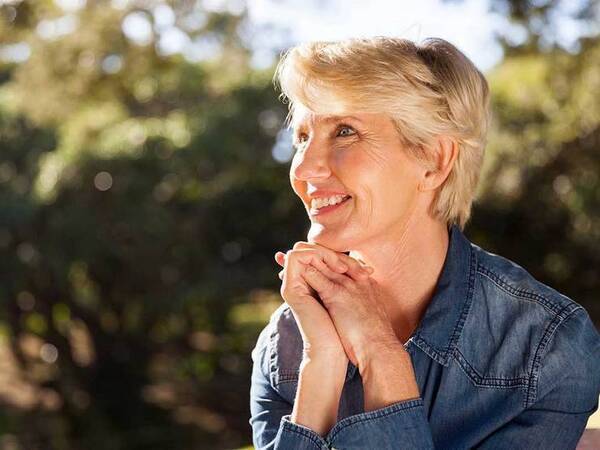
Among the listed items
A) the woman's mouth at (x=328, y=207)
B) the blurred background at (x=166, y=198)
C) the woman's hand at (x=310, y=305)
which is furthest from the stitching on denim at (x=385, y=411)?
the blurred background at (x=166, y=198)

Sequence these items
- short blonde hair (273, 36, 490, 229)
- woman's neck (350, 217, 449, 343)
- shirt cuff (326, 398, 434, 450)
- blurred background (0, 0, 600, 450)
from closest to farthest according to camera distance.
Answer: shirt cuff (326, 398, 434, 450) → short blonde hair (273, 36, 490, 229) → woman's neck (350, 217, 449, 343) → blurred background (0, 0, 600, 450)

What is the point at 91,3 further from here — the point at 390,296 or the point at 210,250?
the point at 390,296

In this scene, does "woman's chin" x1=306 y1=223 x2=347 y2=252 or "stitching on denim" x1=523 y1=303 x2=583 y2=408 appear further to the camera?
"woman's chin" x1=306 y1=223 x2=347 y2=252

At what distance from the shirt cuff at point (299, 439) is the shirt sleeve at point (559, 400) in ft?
0.87

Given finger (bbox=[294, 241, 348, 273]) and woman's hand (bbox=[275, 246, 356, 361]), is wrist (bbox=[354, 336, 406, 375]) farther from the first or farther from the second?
finger (bbox=[294, 241, 348, 273])

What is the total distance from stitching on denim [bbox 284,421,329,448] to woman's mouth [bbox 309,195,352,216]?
0.36m

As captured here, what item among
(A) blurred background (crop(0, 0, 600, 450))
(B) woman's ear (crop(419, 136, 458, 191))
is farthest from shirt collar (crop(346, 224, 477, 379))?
(A) blurred background (crop(0, 0, 600, 450))

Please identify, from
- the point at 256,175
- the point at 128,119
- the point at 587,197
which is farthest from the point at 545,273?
the point at 128,119

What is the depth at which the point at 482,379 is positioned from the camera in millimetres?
1364

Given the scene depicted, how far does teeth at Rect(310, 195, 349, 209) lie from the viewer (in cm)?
143

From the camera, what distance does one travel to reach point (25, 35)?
18.7 ft

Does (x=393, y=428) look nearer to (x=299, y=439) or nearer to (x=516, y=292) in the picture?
(x=299, y=439)

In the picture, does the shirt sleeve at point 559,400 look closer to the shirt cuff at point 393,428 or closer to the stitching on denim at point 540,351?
the stitching on denim at point 540,351

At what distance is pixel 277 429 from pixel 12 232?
5.29 meters
